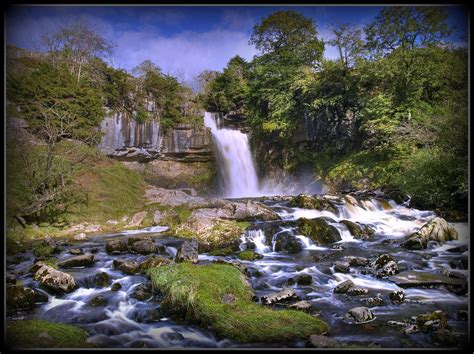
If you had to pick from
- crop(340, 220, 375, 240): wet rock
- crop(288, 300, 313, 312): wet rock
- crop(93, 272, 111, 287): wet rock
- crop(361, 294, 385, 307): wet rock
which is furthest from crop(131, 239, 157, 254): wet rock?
crop(340, 220, 375, 240): wet rock

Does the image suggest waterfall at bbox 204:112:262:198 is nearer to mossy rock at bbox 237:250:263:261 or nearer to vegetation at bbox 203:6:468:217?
vegetation at bbox 203:6:468:217

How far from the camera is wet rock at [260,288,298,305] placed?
6262 millimetres

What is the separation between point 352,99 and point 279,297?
57.3 feet

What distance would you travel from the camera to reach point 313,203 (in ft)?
47.3

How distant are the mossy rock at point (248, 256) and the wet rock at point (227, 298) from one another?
3.12 meters

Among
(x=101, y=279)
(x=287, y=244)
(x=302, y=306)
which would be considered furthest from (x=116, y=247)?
(x=302, y=306)

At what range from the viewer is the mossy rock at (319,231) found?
436 inches

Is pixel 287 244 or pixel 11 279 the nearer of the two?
pixel 11 279

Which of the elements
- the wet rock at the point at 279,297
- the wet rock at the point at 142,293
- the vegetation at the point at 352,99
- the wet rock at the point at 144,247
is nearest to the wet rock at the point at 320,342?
the wet rock at the point at 279,297

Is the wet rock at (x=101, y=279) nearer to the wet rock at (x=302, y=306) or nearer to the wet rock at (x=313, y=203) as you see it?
the wet rock at (x=302, y=306)

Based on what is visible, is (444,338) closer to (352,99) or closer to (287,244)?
(287,244)

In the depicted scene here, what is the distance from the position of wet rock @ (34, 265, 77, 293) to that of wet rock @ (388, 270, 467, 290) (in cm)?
648

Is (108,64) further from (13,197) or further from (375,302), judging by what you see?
(375,302)

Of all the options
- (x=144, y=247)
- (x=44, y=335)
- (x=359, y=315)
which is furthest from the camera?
(x=144, y=247)
